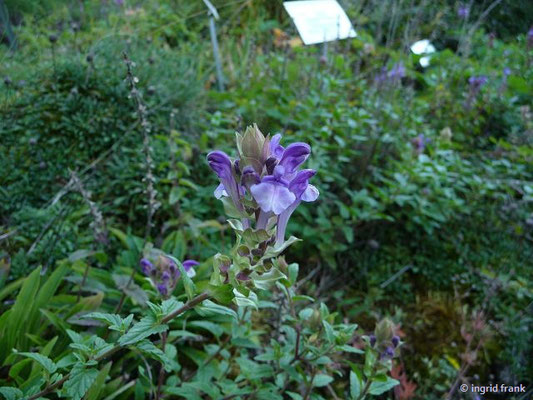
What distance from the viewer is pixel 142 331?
2.94 ft

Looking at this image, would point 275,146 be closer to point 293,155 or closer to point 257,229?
point 293,155

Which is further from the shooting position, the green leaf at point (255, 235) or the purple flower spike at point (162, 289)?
the purple flower spike at point (162, 289)

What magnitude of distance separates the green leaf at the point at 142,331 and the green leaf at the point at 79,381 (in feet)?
0.38

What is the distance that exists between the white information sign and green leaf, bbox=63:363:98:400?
1.97 m

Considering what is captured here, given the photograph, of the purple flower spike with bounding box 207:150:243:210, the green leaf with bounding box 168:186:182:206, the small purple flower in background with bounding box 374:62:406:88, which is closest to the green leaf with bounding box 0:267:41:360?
the green leaf with bounding box 168:186:182:206

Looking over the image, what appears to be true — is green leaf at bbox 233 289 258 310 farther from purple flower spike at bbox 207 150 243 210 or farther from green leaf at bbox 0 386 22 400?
green leaf at bbox 0 386 22 400

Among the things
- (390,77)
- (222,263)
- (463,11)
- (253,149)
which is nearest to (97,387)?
(222,263)

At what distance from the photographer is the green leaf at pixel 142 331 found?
2.85 feet

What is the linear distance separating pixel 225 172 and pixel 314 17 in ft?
6.17

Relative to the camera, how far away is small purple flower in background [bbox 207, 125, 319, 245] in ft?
2.83

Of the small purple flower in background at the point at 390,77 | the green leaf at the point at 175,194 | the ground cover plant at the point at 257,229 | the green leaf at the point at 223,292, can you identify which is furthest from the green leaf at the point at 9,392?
the small purple flower in background at the point at 390,77

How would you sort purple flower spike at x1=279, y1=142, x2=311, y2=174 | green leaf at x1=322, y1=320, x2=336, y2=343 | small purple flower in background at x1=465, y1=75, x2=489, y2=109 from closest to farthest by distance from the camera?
purple flower spike at x1=279, y1=142, x2=311, y2=174 < green leaf at x1=322, y1=320, x2=336, y2=343 < small purple flower in background at x1=465, y1=75, x2=489, y2=109

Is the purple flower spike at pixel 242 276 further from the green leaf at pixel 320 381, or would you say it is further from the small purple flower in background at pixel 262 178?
the green leaf at pixel 320 381

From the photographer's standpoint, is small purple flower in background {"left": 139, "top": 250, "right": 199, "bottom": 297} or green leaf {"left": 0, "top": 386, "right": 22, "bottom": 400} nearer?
green leaf {"left": 0, "top": 386, "right": 22, "bottom": 400}
